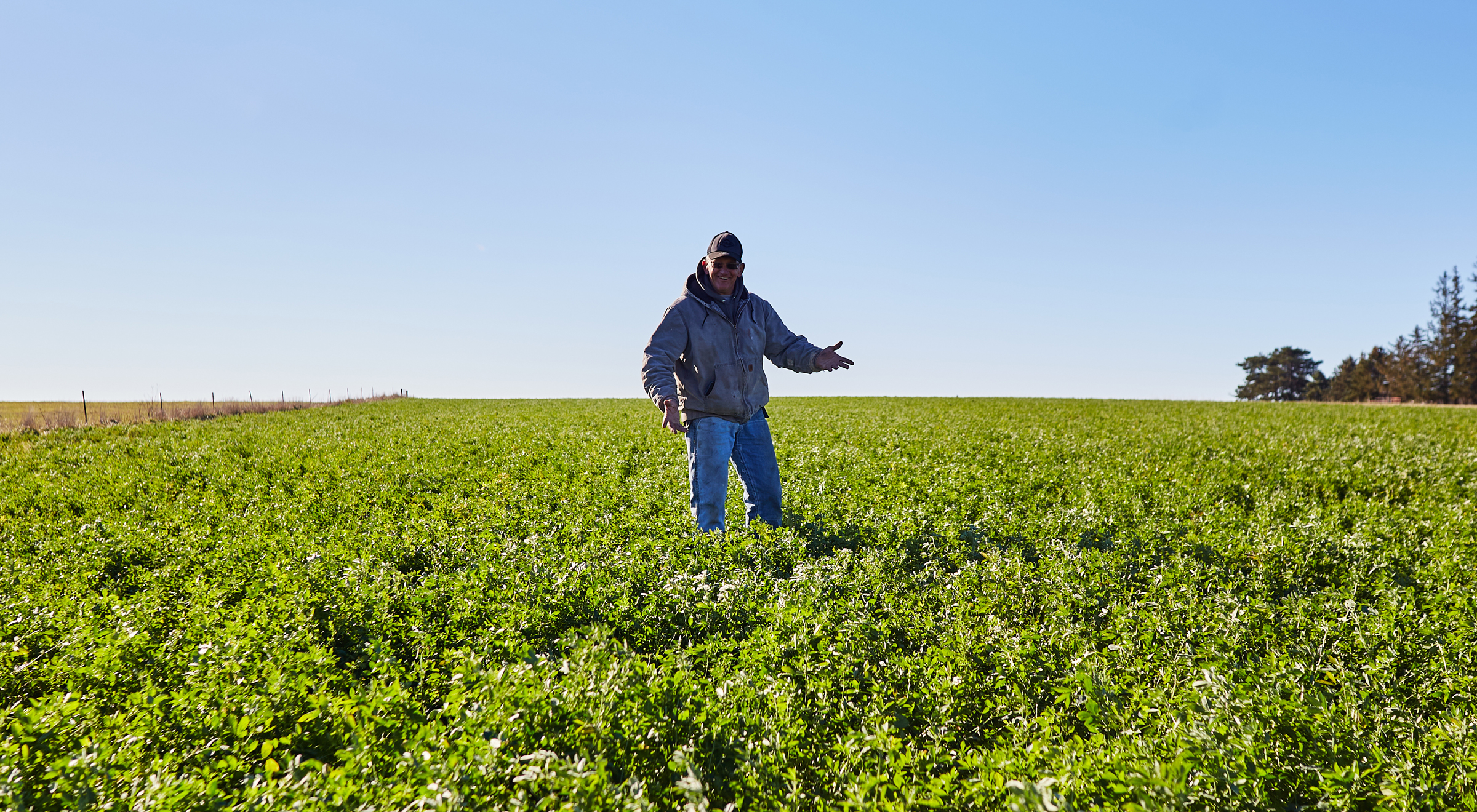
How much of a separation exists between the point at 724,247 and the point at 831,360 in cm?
155

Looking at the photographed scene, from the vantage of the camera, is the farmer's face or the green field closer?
the green field

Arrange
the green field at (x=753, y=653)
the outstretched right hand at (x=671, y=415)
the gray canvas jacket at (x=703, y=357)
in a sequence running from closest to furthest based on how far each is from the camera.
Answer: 1. the green field at (x=753, y=653)
2. the outstretched right hand at (x=671, y=415)
3. the gray canvas jacket at (x=703, y=357)

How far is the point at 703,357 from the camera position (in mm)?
6426

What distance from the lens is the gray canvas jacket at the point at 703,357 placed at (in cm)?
632

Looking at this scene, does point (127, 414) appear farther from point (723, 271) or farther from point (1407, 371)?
point (1407, 371)

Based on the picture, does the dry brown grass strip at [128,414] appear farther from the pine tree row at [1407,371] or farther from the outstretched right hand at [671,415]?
the pine tree row at [1407,371]

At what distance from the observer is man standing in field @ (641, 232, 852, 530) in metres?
6.34

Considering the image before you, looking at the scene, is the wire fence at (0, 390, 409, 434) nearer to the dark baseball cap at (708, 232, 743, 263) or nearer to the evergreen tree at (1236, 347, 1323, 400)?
the dark baseball cap at (708, 232, 743, 263)

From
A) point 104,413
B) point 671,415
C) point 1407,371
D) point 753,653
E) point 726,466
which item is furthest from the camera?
point 1407,371

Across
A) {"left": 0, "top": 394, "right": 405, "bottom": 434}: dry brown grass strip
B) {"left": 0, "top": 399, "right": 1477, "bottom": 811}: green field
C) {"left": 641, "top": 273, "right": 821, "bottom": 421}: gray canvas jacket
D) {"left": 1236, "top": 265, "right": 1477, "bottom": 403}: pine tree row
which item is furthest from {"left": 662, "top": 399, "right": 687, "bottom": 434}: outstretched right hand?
{"left": 1236, "top": 265, "right": 1477, "bottom": 403}: pine tree row

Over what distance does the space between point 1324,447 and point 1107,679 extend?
16140mm

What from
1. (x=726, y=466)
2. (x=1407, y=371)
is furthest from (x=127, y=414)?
(x=1407, y=371)

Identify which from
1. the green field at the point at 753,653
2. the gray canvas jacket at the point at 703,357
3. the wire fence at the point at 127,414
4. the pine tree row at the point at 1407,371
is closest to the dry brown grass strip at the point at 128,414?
the wire fence at the point at 127,414

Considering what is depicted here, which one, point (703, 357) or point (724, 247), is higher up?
point (724, 247)
